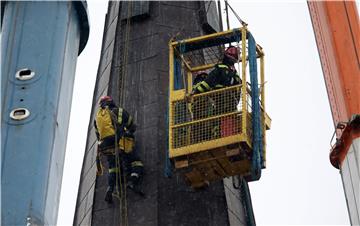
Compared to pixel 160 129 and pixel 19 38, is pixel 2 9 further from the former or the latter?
pixel 160 129

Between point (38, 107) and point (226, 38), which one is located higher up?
point (226, 38)

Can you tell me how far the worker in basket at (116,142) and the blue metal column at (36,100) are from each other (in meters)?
6.35

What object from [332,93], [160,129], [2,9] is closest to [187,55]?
[160,129]

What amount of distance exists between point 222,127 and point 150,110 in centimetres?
361

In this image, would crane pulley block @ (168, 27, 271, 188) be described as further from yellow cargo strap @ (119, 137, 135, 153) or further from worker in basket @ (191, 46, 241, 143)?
yellow cargo strap @ (119, 137, 135, 153)

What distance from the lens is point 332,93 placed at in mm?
17203

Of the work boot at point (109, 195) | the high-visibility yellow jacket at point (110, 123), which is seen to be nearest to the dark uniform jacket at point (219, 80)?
the high-visibility yellow jacket at point (110, 123)

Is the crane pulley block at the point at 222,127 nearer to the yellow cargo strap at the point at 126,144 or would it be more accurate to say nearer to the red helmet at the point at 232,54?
the red helmet at the point at 232,54

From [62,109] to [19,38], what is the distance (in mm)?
1124

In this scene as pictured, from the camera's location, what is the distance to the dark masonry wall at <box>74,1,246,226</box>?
64.9 ft

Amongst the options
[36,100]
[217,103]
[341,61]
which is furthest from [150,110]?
[36,100]

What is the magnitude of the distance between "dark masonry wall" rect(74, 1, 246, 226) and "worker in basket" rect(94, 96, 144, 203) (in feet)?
1.27

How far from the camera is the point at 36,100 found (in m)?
12.2

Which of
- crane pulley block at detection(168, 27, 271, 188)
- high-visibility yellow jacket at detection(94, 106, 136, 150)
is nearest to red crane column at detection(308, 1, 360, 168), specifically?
crane pulley block at detection(168, 27, 271, 188)
